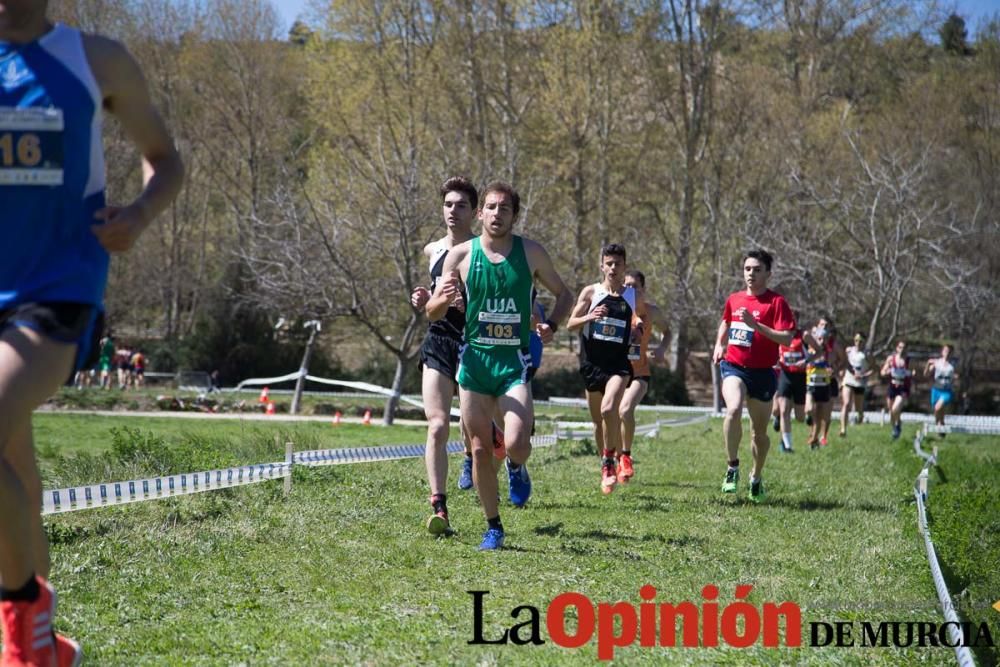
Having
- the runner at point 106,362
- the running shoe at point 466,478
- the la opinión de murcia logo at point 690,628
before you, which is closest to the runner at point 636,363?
the running shoe at point 466,478

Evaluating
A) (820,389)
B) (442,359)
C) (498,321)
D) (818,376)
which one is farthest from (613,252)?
(818,376)

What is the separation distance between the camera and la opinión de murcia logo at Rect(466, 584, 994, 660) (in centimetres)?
536

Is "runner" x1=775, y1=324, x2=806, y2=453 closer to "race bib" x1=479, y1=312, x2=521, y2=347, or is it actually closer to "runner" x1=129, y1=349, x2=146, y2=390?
"race bib" x1=479, y1=312, x2=521, y2=347

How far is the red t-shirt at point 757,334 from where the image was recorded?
11.2 meters

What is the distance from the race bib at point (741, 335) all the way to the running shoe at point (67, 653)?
814 centimetres

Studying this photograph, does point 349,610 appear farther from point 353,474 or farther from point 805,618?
point 353,474

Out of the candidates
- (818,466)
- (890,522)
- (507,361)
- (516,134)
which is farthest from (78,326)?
(516,134)

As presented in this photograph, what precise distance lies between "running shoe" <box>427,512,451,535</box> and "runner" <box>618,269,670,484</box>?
14.0ft

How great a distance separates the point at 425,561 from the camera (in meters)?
7.18

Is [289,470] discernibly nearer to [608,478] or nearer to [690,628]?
[608,478]

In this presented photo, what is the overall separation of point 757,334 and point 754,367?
0.31 metres

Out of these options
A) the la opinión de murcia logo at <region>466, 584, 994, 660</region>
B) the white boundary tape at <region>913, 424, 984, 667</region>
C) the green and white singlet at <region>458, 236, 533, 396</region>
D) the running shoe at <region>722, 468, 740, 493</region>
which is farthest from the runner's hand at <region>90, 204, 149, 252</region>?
the running shoe at <region>722, 468, 740, 493</region>

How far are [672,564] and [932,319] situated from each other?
36.6 metres

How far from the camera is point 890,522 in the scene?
9.82 m
